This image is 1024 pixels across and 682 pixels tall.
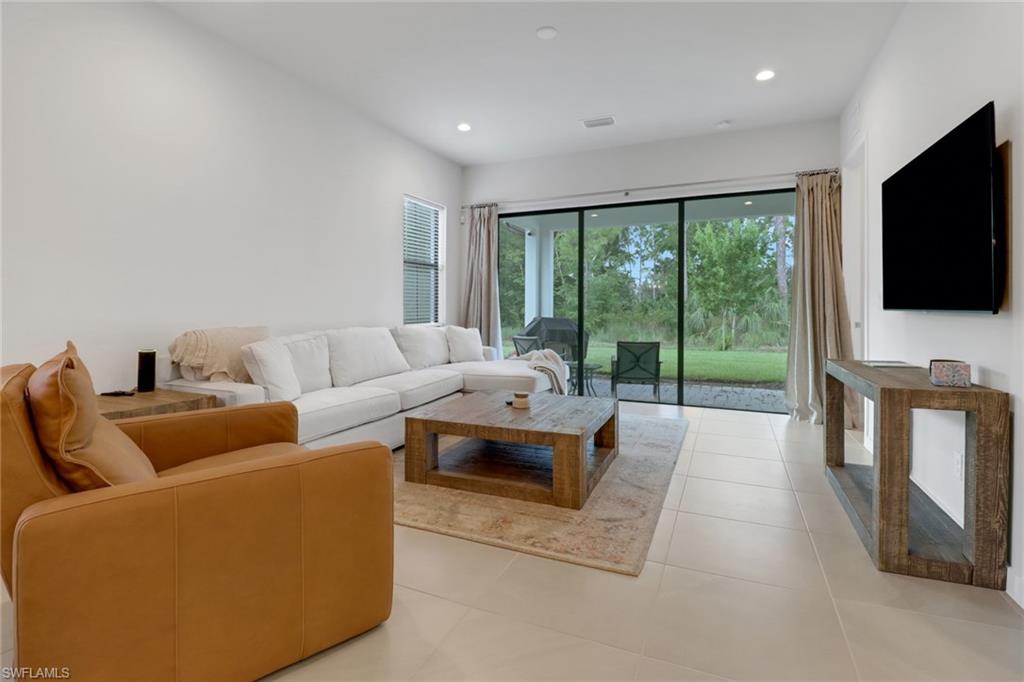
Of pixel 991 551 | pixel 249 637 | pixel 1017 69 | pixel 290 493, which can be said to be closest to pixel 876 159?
pixel 1017 69

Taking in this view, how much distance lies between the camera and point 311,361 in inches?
132

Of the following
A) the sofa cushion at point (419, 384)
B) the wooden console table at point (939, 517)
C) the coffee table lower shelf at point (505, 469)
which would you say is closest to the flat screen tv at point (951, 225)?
the wooden console table at point (939, 517)

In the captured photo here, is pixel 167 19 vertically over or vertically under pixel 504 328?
over

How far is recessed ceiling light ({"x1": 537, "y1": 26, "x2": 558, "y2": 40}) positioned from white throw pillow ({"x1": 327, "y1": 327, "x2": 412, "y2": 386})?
8.34 feet

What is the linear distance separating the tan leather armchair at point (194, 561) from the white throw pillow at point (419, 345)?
306cm

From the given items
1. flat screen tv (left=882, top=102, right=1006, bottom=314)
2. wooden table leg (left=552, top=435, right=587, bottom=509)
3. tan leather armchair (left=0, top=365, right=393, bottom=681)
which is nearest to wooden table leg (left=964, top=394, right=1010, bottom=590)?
flat screen tv (left=882, top=102, right=1006, bottom=314)

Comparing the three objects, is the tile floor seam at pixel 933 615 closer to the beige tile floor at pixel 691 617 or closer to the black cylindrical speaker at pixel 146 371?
the beige tile floor at pixel 691 617

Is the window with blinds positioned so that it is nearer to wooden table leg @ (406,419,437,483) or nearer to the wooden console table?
wooden table leg @ (406,419,437,483)

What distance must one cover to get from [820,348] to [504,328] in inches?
133

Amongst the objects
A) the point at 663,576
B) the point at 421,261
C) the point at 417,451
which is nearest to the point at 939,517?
the point at 663,576

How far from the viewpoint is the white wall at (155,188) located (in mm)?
2307

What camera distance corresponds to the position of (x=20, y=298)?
7.42ft

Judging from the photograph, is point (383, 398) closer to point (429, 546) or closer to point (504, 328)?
point (429, 546)

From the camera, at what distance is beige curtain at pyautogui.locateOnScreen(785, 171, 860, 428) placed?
14.1 feet
